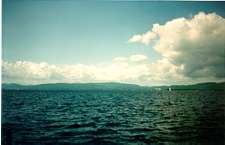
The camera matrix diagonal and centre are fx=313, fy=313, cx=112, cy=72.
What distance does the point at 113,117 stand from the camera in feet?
12.0

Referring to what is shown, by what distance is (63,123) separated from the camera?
11.8 ft

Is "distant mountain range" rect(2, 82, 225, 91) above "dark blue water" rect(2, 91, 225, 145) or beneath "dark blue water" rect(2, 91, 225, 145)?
above

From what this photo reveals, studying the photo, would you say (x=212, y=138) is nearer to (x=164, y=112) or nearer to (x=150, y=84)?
(x=164, y=112)

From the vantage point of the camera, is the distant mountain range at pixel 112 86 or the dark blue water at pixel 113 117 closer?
the dark blue water at pixel 113 117

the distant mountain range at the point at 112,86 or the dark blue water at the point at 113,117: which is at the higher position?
the distant mountain range at the point at 112,86

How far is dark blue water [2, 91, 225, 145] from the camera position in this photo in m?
3.50

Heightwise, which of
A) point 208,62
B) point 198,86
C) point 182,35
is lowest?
point 198,86

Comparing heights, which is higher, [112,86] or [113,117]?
[112,86]

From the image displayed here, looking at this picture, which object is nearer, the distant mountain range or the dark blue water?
the dark blue water

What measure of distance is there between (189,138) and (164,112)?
0.40 meters

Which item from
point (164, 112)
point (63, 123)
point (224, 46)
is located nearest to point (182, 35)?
point (224, 46)

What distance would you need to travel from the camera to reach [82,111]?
11.8ft

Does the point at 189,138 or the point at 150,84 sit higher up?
the point at 150,84

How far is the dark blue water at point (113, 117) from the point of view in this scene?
3500 millimetres
